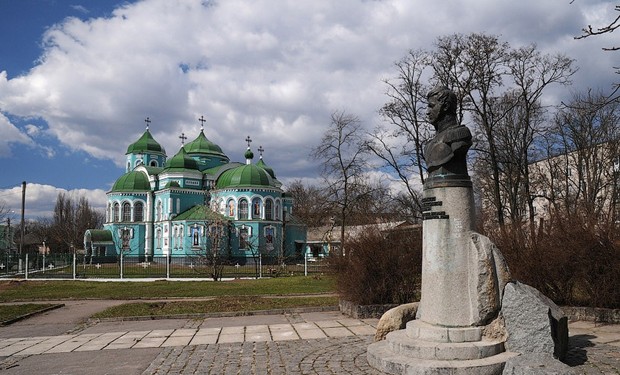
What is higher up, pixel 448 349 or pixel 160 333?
pixel 448 349

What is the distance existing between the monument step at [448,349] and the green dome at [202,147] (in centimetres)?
5408

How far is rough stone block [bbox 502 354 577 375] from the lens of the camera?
530 cm

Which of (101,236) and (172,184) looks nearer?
(172,184)

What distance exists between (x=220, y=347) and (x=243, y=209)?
41.0 meters

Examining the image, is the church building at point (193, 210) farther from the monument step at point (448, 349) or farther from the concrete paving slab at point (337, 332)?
the monument step at point (448, 349)

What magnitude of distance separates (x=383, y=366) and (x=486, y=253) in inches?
77.8

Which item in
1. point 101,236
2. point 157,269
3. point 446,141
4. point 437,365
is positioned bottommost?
point 157,269

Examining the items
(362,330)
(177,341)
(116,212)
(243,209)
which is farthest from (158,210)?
(362,330)

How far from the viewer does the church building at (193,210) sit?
48.2 metres

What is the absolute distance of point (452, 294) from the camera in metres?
6.72

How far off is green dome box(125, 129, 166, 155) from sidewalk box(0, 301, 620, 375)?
2090 inches

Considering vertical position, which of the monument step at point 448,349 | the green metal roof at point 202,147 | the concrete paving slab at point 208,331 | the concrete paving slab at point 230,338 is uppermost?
the green metal roof at point 202,147

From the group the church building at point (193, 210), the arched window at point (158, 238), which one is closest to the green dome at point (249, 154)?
the church building at point (193, 210)

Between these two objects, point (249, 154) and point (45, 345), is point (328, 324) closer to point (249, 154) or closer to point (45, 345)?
point (45, 345)
